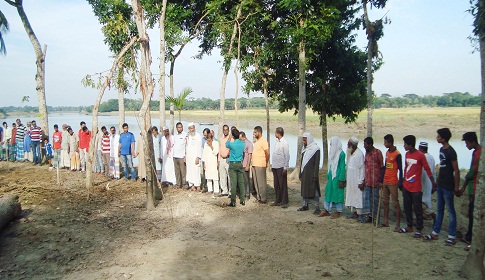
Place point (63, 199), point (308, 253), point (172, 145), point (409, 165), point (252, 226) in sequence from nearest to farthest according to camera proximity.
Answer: point (308, 253) < point (409, 165) < point (252, 226) < point (63, 199) < point (172, 145)

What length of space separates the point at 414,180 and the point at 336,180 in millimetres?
1478

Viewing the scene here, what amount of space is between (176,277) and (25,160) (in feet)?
42.0

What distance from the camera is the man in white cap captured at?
9.34 metres

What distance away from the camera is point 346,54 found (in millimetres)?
13062

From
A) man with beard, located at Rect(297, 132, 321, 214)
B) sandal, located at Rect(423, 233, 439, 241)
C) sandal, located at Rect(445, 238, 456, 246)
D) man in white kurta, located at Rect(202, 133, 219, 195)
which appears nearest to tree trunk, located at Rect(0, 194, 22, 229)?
man in white kurta, located at Rect(202, 133, 219, 195)

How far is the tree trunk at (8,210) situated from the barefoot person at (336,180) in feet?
18.6

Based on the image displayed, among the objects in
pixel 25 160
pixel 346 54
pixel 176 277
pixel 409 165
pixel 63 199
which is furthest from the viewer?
pixel 25 160

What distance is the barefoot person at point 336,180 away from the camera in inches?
269

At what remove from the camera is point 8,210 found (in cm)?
638

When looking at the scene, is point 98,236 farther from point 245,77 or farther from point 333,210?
point 245,77

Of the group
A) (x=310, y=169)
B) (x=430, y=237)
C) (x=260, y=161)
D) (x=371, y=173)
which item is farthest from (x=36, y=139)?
(x=430, y=237)

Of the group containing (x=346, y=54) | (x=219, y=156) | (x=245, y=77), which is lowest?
(x=219, y=156)

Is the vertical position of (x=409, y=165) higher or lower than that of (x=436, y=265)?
higher

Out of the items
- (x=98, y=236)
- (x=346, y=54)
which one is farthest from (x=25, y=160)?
(x=346, y=54)
